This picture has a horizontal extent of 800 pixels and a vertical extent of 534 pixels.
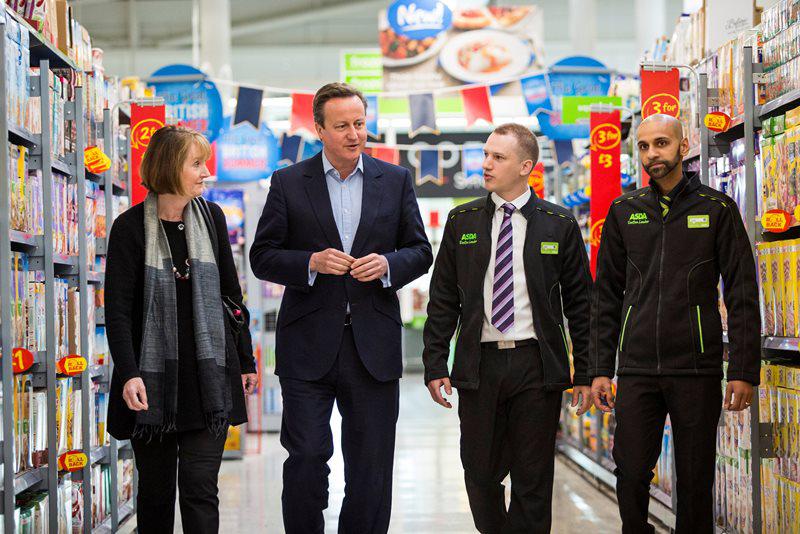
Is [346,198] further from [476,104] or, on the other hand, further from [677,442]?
[476,104]

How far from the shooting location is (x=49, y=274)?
12.9ft

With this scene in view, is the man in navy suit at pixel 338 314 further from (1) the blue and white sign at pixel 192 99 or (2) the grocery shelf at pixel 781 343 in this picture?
(1) the blue and white sign at pixel 192 99

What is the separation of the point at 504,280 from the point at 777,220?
1004mm

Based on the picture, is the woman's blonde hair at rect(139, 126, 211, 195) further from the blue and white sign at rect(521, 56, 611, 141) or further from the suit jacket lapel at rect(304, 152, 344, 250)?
the blue and white sign at rect(521, 56, 611, 141)

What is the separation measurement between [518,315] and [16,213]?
1.82m

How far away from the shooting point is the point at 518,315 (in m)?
3.60

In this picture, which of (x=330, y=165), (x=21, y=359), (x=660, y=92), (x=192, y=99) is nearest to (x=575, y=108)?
(x=660, y=92)

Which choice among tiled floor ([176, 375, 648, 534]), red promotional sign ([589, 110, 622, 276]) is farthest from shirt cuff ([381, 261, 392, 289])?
red promotional sign ([589, 110, 622, 276])

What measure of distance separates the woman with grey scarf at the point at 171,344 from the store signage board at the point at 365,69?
9336 millimetres

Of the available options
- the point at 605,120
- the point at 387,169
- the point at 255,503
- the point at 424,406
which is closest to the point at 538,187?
the point at 605,120

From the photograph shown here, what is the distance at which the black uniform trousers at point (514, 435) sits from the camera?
140 inches

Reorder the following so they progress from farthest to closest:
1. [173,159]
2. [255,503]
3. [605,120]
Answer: [255,503]
[605,120]
[173,159]

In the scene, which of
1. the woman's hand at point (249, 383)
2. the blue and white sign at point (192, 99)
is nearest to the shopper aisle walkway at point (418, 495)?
the woman's hand at point (249, 383)

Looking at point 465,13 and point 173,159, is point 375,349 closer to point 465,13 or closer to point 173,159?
point 173,159
